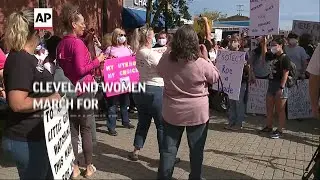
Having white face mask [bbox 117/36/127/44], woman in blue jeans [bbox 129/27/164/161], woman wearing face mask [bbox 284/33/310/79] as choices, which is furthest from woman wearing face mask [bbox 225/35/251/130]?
woman in blue jeans [bbox 129/27/164/161]

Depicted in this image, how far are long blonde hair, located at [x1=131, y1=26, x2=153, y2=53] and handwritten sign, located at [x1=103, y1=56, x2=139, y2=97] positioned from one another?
1.63 m

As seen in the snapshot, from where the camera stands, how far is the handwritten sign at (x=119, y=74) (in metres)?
6.97

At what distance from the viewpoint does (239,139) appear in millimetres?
6996

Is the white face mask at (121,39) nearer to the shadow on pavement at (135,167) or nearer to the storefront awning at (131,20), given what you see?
the shadow on pavement at (135,167)

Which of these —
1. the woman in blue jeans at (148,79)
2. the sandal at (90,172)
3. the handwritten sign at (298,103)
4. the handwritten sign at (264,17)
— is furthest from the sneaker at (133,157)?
the handwritten sign at (298,103)

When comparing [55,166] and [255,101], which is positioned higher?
[55,166]

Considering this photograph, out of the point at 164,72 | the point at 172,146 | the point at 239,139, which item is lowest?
the point at 239,139

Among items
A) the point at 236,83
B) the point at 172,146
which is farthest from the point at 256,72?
the point at 172,146

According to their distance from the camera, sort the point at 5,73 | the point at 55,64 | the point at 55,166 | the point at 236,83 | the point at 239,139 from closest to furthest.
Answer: the point at 5,73 < the point at 55,166 < the point at 55,64 < the point at 239,139 < the point at 236,83

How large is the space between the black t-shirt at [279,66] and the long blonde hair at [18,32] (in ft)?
16.7

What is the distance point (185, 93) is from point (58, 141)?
1471 mm

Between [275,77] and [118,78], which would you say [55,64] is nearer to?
[118,78]

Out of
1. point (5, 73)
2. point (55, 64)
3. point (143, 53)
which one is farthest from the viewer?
point (143, 53)

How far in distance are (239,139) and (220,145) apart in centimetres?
61
